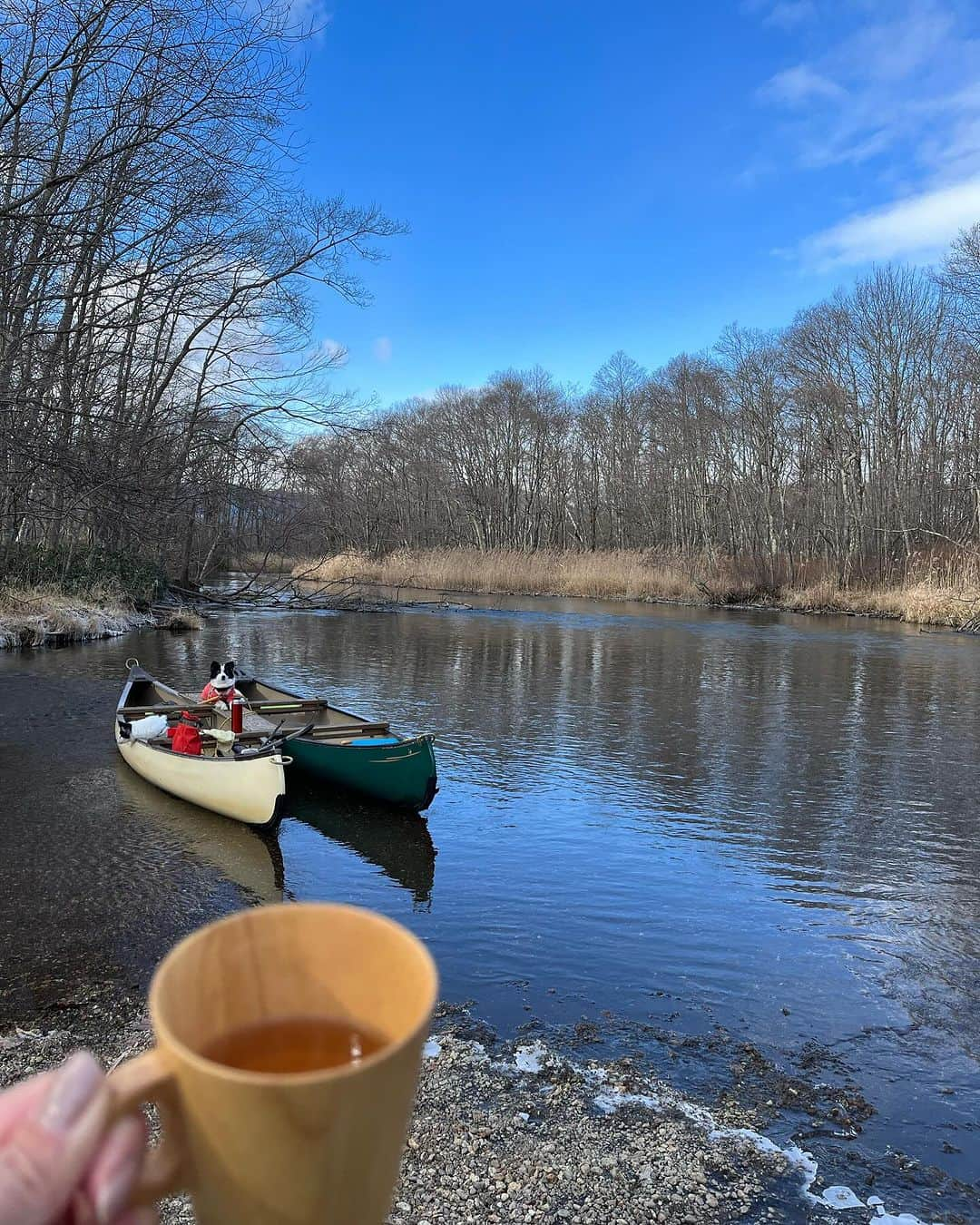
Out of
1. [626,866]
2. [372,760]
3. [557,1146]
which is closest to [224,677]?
[372,760]

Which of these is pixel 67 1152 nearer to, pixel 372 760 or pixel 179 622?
pixel 372 760

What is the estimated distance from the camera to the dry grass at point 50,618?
18562mm

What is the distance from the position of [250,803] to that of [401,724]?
15.1 feet

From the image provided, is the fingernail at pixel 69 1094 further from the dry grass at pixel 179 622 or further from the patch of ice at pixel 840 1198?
the dry grass at pixel 179 622

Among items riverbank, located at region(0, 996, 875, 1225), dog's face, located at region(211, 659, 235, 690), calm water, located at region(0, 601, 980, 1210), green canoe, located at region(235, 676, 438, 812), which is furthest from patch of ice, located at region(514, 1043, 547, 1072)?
dog's face, located at region(211, 659, 235, 690)

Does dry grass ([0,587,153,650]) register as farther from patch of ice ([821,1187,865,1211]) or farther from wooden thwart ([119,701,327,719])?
patch of ice ([821,1187,865,1211])

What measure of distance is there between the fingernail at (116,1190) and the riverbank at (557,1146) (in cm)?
249

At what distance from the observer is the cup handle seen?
0.78 meters

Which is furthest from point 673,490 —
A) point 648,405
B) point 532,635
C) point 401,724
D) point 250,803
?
point 250,803

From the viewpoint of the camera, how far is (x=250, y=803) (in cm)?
792

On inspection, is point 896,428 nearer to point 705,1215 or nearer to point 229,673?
point 229,673

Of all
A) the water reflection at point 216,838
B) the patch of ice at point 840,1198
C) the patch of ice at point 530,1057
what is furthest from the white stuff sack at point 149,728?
the patch of ice at point 840,1198

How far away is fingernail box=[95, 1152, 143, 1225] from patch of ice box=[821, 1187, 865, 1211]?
11.3ft

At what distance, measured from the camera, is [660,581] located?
129 feet
